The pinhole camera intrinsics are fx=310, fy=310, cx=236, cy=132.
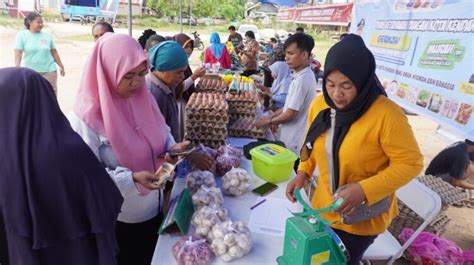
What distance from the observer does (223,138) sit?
235cm

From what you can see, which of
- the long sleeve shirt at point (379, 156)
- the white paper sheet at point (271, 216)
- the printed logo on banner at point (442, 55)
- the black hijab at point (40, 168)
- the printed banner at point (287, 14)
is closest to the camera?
Result: the black hijab at point (40, 168)

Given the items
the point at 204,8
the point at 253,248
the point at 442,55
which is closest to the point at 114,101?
the point at 253,248

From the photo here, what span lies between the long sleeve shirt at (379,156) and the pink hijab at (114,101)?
1007 mm

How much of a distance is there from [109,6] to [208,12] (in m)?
33.9

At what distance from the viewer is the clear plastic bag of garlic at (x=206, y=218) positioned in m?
Answer: 1.39

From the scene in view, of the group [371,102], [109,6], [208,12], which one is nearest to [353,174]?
[371,102]

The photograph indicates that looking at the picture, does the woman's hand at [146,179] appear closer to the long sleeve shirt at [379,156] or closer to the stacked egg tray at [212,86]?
the long sleeve shirt at [379,156]

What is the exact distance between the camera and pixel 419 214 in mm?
1926

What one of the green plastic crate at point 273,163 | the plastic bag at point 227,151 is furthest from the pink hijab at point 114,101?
the green plastic crate at point 273,163

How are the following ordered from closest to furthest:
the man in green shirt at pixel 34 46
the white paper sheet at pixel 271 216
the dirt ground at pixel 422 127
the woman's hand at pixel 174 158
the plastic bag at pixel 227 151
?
1. the white paper sheet at pixel 271 216
2. the woman's hand at pixel 174 158
3. the plastic bag at pixel 227 151
4. the dirt ground at pixel 422 127
5. the man in green shirt at pixel 34 46

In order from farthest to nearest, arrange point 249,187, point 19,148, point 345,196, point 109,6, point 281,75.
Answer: point 109,6, point 281,75, point 249,187, point 345,196, point 19,148

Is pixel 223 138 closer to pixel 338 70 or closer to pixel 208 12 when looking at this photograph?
pixel 338 70

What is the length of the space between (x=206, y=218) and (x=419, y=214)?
138cm

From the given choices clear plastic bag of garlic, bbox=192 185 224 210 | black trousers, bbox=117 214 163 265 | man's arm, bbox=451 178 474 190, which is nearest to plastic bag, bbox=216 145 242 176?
clear plastic bag of garlic, bbox=192 185 224 210
